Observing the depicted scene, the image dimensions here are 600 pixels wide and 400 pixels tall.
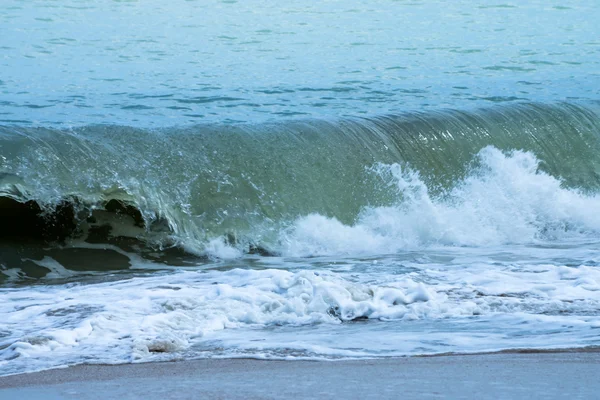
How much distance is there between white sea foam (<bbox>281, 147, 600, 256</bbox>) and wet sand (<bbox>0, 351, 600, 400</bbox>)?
12.3 feet

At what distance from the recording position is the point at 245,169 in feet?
29.3

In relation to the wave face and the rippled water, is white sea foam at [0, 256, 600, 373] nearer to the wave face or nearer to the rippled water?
the wave face

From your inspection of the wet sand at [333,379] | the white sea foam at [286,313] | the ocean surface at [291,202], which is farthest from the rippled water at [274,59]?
the wet sand at [333,379]

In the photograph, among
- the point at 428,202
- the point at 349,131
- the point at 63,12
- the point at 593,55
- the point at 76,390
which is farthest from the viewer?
the point at 63,12

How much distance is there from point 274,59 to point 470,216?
320 inches

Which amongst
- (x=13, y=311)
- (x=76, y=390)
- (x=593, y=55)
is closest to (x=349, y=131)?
(x=13, y=311)

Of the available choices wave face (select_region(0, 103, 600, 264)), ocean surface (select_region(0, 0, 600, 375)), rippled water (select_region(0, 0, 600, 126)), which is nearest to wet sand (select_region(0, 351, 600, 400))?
ocean surface (select_region(0, 0, 600, 375))

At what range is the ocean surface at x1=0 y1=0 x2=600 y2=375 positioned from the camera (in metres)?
4.93

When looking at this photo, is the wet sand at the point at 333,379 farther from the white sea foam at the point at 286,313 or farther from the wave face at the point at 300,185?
the wave face at the point at 300,185

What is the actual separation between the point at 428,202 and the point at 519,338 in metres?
4.32

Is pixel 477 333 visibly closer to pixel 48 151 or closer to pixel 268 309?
pixel 268 309

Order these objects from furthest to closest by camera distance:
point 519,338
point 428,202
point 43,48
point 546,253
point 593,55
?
point 593,55 → point 43,48 → point 428,202 → point 546,253 → point 519,338

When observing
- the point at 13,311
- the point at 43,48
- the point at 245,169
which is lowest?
the point at 13,311

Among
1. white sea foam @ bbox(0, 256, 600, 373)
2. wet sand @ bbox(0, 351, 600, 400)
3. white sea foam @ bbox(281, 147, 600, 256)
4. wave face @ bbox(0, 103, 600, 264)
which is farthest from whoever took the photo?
white sea foam @ bbox(281, 147, 600, 256)
